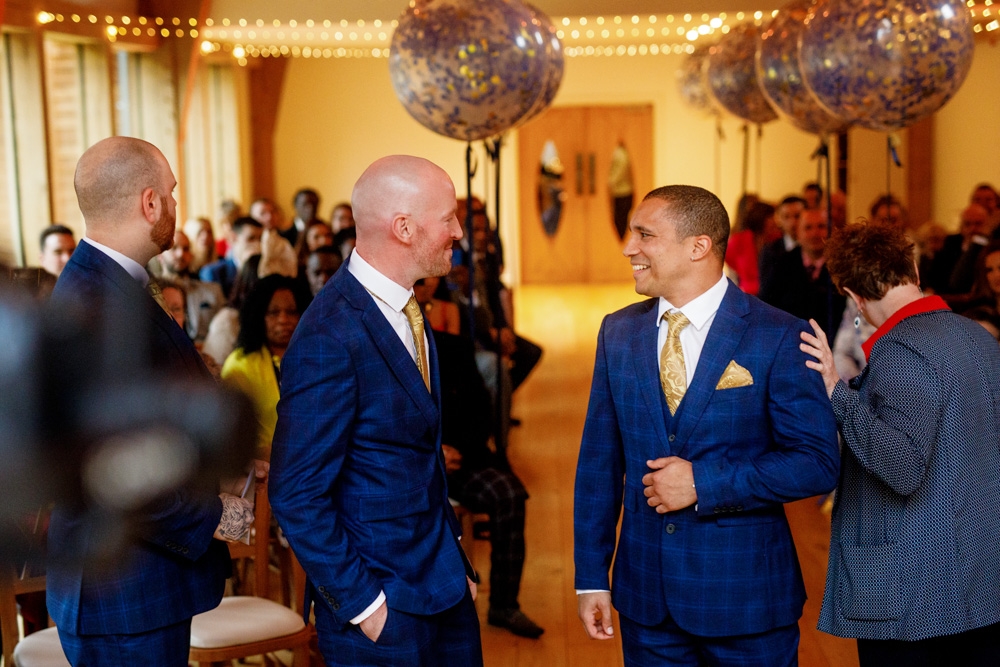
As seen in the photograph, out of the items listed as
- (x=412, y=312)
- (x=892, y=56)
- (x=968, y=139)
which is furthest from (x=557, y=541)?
(x=968, y=139)

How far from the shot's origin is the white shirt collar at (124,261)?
1.82 m

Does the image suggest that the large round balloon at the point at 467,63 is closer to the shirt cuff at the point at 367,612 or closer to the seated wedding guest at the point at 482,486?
the seated wedding guest at the point at 482,486

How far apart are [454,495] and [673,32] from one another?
28.6ft

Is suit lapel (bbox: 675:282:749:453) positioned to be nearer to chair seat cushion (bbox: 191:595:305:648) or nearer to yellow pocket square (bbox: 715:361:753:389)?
yellow pocket square (bbox: 715:361:753:389)

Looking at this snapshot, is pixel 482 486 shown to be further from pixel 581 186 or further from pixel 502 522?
pixel 581 186

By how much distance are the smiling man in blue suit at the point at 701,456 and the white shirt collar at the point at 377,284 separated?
443mm

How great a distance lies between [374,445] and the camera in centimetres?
183

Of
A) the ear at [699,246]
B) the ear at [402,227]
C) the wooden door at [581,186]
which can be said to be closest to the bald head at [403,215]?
the ear at [402,227]

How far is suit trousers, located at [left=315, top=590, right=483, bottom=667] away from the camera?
183 centimetres

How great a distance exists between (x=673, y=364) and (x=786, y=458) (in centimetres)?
27

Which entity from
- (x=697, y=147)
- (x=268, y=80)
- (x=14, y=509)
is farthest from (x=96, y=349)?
(x=697, y=147)

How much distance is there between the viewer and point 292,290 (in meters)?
3.88

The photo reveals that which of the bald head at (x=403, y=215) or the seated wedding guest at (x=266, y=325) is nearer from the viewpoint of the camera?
the bald head at (x=403, y=215)

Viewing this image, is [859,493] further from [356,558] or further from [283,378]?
[283,378]
